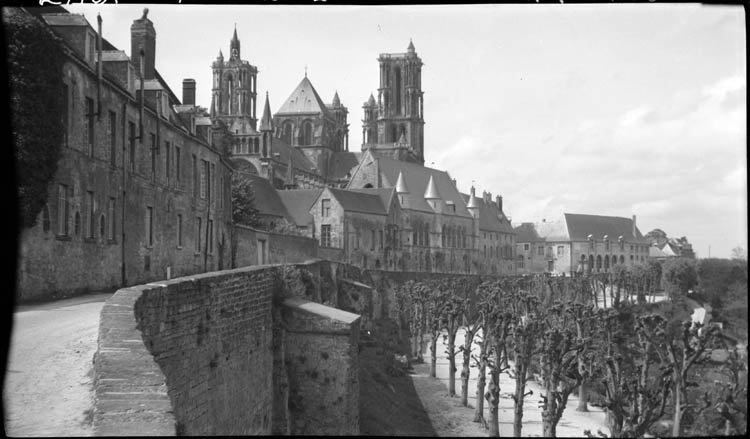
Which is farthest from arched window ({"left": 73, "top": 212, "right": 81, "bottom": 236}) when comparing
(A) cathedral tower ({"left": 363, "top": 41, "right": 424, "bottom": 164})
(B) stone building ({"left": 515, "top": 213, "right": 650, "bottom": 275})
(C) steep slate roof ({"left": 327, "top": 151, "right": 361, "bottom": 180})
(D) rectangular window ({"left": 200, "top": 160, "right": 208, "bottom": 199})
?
(A) cathedral tower ({"left": 363, "top": 41, "right": 424, "bottom": 164})

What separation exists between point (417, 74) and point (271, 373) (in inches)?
4109

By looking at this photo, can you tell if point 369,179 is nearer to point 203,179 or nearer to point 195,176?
point 203,179

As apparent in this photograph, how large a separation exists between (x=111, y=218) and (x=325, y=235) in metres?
43.6

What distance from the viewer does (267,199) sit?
63.3 metres

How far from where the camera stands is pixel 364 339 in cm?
3266

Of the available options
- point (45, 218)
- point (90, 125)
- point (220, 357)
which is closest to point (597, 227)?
point (90, 125)

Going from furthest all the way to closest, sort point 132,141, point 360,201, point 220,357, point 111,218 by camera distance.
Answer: point 360,201 < point 132,141 < point 111,218 < point 220,357

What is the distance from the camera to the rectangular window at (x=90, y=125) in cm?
1764

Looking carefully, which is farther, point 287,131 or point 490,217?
point 287,131

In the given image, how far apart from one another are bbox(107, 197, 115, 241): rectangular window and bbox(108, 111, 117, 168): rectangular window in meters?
0.97

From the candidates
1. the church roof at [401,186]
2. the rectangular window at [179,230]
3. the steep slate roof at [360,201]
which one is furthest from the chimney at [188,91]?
the church roof at [401,186]

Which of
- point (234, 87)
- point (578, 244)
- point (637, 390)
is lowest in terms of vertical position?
point (637, 390)

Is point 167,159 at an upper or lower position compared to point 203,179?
upper

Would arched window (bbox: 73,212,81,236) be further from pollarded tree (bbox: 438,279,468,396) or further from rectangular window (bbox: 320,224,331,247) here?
rectangular window (bbox: 320,224,331,247)
